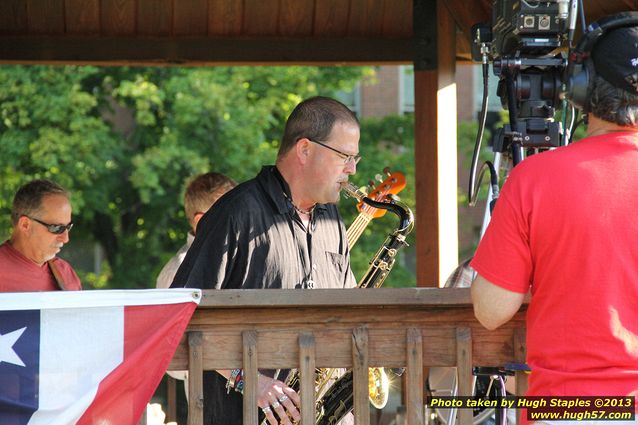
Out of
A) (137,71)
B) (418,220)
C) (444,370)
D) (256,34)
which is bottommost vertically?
(444,370)

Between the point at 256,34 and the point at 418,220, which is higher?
the point at 256,34

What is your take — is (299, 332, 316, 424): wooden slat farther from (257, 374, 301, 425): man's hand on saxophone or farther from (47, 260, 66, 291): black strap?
(47, 260, 66, 291): black strap

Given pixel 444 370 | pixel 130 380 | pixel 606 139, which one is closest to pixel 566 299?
pixel 606 139

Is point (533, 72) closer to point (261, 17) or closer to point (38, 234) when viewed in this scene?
point (38, 234)

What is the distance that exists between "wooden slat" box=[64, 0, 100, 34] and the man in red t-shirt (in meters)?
4.40

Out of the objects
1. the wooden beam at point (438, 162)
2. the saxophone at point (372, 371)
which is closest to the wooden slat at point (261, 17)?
the wooden beam at point (438, 162)

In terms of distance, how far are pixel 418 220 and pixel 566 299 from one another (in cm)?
337

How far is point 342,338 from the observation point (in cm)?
334

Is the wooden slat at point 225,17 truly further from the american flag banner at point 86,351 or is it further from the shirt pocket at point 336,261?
the american flag banner at point 86,351

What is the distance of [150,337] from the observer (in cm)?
326

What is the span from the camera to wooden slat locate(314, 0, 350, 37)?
682 cm

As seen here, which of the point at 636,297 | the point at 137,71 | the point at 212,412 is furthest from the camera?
the point at 137,71

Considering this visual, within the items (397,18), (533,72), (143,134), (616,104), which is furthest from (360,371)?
(143,134)

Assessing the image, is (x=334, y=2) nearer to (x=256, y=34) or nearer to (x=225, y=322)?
(x=256, y=34)
